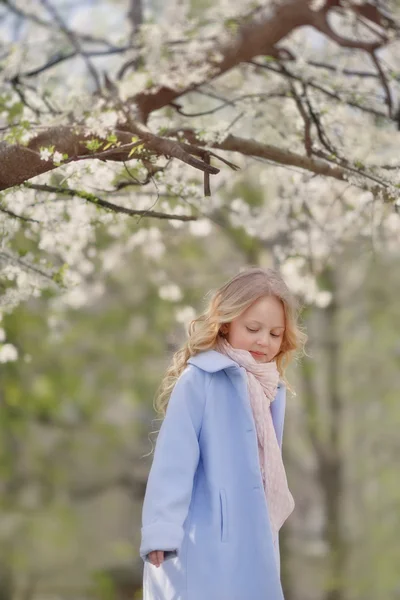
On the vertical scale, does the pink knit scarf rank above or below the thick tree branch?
below

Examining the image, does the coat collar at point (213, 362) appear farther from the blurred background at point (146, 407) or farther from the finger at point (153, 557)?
the blurred background at point (146, 407)

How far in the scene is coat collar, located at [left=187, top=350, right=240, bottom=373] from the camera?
274 cm

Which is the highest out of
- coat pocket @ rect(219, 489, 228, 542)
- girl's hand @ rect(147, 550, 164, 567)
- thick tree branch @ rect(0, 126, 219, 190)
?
thick tree branch @ rect(0, 126, 219, 190)

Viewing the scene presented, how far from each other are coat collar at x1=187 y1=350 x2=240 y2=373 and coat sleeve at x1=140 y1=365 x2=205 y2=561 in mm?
26

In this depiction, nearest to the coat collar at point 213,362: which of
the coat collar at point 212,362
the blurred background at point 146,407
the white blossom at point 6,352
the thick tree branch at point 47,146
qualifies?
the coat collar at point 212,362

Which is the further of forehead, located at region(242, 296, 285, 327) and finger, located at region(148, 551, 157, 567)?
forehead, located at region(242, 296, 285, 327)

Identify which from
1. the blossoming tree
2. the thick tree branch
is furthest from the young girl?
the thick tree branch

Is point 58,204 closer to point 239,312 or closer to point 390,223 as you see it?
point 239,312

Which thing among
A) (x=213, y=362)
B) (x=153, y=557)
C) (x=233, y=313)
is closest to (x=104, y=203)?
Result: (x=233, y=313)

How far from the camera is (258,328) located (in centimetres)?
287

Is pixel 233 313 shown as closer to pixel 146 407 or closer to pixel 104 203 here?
pixel 104 203

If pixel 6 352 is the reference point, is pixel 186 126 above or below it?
above

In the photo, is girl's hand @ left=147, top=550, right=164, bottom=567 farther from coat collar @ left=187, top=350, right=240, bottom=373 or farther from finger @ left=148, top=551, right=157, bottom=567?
coat collar @ left=187, top=350, right=240, bottom=373

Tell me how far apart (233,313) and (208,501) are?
56 cm
